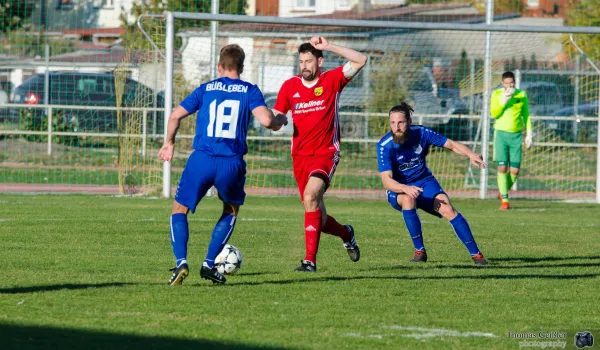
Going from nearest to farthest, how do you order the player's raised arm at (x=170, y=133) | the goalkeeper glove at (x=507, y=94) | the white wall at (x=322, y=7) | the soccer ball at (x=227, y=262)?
the player's raised arm at (x=170, y=133), the soccer ball at (x=227, y=262), the goalkeeper glove at (x=507, y=94), the white wall at (x=322, y=7)

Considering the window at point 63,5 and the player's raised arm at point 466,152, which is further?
the window at point 63,5

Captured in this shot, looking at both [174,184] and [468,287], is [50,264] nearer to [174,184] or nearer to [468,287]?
[468,287]

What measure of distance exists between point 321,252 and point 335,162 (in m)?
1.39

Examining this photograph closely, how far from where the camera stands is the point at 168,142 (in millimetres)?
7777

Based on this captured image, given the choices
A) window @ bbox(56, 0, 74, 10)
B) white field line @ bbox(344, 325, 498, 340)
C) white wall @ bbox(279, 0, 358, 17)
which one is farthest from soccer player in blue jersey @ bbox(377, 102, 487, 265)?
window @ bbox(56, 0, 74, 10)

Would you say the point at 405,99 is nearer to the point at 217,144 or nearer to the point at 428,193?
the point at 428,193

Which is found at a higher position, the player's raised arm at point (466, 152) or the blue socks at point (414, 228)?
the player's raised arm at point (466, 152)

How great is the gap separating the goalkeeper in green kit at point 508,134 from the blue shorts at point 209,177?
9291mm

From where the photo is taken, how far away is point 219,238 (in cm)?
779

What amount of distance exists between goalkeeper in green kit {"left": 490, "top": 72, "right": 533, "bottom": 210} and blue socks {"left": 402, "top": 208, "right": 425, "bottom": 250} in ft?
22.1

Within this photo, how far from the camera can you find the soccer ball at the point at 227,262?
323 inches

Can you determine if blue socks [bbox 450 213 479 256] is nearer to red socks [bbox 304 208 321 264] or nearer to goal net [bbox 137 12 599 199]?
red socks [bbox 304 208 321 264]
